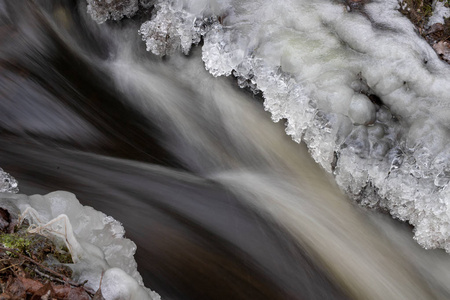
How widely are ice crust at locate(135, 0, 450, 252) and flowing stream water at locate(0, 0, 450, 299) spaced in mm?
65

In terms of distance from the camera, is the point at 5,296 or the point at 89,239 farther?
the point at 89,239

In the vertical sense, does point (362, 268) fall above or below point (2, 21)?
above

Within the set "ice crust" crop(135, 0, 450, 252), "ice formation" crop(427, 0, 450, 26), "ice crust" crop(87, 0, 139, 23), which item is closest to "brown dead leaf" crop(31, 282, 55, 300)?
"ice crust" crop(135, 0, 450, 252)

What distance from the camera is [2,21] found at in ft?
13.7

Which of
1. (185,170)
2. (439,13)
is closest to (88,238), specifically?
(185,170)

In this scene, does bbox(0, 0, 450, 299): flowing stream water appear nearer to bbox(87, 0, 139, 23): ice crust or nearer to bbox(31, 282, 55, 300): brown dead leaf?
bbox(87, 0, 139, 23): ice crust

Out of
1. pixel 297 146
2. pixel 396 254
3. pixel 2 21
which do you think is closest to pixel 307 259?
pixel 396 254

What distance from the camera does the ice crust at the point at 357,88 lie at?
3.08 metres

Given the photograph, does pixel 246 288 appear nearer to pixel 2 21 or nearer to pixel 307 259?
pixel 307 259

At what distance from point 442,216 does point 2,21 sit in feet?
13.6

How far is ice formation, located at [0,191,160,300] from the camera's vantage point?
2350mm

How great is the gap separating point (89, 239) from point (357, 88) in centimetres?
218

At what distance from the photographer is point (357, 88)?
329cm

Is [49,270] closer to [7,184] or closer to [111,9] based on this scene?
[7,184]
